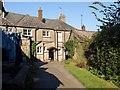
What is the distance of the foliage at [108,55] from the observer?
63.1ft

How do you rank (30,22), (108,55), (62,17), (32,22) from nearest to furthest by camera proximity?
(108,55) < (30,22) < (32,22) < (62,17)

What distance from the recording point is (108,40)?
2064cm

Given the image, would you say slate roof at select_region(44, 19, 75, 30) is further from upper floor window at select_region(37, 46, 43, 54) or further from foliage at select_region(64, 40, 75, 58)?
upper floor window at select_region(37, 46, 43, 54)

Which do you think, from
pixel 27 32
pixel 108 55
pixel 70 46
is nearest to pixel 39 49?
pixel 27 32

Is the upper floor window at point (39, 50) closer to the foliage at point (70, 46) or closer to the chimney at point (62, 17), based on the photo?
the foliage at point (70, 46)

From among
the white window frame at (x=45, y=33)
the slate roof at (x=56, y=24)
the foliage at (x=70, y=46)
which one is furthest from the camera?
the slate roof at (x=56, y=24)

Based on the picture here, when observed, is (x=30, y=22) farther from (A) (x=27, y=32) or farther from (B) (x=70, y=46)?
(B) (x=70, y=46)

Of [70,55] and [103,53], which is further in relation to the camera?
[70,55]

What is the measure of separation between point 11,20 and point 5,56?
2692 cm

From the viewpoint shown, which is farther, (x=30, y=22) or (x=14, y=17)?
(x=14, y=17)

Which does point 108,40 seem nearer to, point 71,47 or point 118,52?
point 118,52

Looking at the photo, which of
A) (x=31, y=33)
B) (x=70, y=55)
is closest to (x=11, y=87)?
(x=31, y=33)

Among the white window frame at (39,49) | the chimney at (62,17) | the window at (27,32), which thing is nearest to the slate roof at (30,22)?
the window at (27,32)

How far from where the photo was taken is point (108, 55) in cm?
2080
